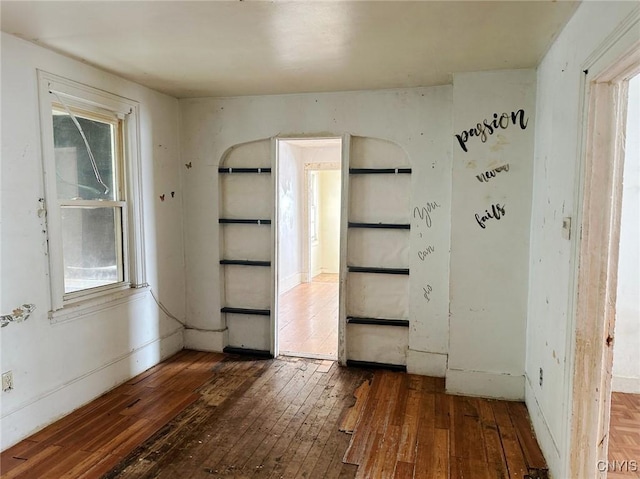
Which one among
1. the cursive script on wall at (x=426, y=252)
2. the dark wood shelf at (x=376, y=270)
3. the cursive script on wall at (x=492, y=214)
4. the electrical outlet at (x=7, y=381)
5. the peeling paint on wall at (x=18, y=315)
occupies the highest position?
the cursive script on wall at (x=492, y=214)

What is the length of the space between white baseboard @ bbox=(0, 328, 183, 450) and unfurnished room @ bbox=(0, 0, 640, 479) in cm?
2

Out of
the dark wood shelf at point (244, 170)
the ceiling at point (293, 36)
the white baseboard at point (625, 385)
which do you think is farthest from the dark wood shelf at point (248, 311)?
the white baseboard at point (625, 385)

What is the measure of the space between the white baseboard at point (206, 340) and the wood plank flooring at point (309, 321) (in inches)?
22.9

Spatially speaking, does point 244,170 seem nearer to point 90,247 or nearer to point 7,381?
point 90,247

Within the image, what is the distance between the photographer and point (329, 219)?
29.2ft

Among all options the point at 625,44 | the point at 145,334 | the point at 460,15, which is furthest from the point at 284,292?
the point at 625,44

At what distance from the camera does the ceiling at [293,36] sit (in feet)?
6.92

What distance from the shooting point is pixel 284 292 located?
6.96 meters

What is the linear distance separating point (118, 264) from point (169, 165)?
3.36 ft

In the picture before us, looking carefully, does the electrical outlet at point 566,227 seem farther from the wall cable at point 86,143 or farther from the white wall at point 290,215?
the white wall at point 290,215

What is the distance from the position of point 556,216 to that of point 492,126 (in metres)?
1.01

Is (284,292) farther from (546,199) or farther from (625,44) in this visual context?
(625,44)

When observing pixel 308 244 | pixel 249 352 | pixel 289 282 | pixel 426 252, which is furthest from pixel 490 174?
pixel 308 244

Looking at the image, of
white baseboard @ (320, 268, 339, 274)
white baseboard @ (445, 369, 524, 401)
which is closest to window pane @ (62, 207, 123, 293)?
white baseboard @ (445, 369, 524, 401)
